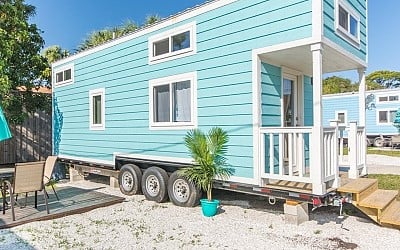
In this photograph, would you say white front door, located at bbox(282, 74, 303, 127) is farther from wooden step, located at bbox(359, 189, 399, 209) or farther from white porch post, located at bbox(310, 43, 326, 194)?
wooden step, located at bbox(359, 189, 399, 209)

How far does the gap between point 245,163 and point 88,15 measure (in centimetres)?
1718

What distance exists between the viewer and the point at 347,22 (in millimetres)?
6070

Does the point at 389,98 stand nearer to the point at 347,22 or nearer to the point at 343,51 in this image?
the point at 347,22

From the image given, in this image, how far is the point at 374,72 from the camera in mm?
41156

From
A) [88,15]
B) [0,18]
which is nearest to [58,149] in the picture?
[0,18]

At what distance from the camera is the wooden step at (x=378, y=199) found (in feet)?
16.1

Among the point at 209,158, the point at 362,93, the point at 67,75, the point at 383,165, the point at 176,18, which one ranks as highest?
the point at 176,18

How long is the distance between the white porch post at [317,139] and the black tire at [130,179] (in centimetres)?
415

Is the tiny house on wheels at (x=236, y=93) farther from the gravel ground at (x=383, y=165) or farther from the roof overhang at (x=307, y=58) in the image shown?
the gravel ground at (x=383, y=165)

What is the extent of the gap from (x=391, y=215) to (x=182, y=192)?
141 inches

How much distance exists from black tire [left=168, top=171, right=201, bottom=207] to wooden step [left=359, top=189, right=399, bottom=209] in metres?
2.85

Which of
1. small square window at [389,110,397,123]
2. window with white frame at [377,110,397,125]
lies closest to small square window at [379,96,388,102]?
window with white frame at [377,110,397,125]

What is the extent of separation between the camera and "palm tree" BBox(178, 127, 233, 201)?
5.84 metres

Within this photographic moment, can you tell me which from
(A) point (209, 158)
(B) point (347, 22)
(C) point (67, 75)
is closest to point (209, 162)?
(A) point (209, 158)
